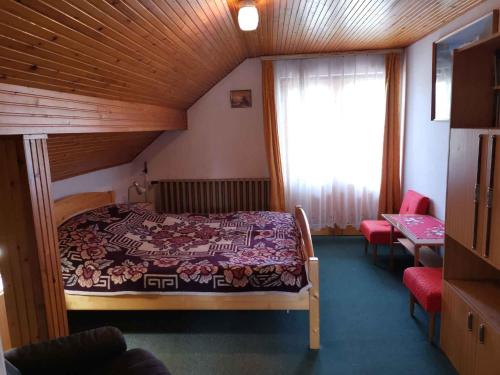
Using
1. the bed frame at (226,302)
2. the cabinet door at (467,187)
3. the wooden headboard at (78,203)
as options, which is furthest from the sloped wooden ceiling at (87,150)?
the cabinet door at (467,187)

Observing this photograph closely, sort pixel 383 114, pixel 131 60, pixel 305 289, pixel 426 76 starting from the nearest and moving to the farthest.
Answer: pixel 131 60, pixel 305 289, pixel 426 76, pixel 383 114

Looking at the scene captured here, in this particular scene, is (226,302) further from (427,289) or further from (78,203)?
(78,203)

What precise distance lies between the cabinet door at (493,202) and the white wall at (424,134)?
5.21 ft

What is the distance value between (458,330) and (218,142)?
3.46 meters

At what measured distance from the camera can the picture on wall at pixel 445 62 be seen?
279cm

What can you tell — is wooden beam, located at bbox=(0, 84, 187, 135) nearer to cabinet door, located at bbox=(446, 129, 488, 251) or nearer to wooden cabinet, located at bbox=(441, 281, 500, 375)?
cabinet door, located at bbox=(446, 129, 488, 251)

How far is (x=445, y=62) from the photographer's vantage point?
3270 mm

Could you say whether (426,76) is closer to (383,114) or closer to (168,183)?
(383,114)

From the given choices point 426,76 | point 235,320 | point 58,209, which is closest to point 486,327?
point 235,320

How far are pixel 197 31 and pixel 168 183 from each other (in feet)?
8.84

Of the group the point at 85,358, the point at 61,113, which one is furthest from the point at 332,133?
the point at 85,358

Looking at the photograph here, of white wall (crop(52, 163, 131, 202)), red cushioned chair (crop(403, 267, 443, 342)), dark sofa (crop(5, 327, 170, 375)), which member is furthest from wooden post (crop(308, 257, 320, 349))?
white wall (crop(52, 163, 131, 202))

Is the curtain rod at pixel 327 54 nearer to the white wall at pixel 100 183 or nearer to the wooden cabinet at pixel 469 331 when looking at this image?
the white wall at pixel 100 183

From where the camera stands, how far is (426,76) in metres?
3.66
